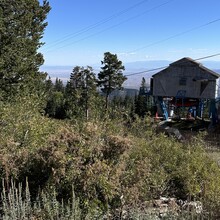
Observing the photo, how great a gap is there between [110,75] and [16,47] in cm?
2386

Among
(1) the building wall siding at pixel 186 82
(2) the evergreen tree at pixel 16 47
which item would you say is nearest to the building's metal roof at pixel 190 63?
(1) the building wall siding at pixel 186 82

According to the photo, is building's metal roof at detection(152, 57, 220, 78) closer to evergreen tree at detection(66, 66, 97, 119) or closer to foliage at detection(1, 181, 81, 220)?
evergreen tree at detection(66, 66, 97, 119)

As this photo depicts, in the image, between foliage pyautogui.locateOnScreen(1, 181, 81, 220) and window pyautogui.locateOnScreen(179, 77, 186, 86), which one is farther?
window pyautogui.locateOnScreen(179, 77, 186, 86)

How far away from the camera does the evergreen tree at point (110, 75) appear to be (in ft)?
142

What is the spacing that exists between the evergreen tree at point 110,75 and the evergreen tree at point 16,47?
66.6 ft

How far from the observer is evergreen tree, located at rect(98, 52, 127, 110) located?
4316 centimetres

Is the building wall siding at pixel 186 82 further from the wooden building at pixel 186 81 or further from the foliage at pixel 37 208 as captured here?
the foliage at pixel 37 208

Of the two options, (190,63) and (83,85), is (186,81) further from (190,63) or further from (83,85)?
(83,85)

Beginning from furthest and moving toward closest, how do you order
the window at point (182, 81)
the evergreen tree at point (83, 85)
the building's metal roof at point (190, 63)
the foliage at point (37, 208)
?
1. the evergreen tree at point (83, 85)
2. the window at point (182, 81)
3. the building's metal roof at point (190, 63)
4. the foliage at point (37, 208)

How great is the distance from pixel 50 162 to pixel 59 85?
76567mm

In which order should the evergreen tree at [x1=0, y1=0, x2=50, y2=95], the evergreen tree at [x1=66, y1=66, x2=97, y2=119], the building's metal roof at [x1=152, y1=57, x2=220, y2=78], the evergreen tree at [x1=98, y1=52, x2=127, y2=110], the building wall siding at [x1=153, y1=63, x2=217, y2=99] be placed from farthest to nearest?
the evergreen tree at [x1=98, y1=52, x2=127, y2=110] < the evergreen tree at [x1=66, y1=66, x2=97, y2=119] < the building wall siding at [x1=153, y1=63, x2=217, y2=99] < the building's metal roof at [x1=152, y1=57, x2=220, y2=78] < the evergreen tree at [x1=0, y1=0, x2=50, y2=95]

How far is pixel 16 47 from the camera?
819 inches

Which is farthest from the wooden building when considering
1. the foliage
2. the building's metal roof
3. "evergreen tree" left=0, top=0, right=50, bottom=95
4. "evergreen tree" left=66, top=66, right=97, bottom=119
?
the foliage

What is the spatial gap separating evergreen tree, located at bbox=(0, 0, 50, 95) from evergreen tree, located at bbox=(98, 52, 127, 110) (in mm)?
20306
